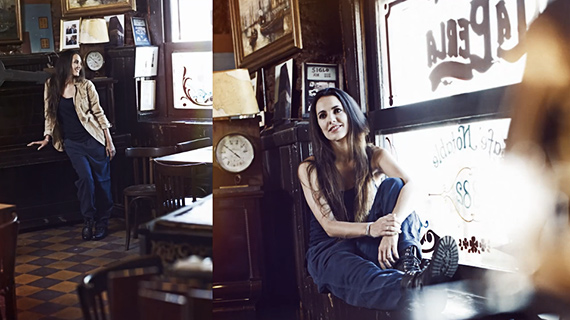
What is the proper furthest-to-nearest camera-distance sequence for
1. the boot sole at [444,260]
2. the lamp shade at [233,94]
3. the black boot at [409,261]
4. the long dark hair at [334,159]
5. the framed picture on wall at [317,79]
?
the lamp shade at [233,94] → the framed picture on wall at [317,79] → the long dark hair at [334,159] → the black boot at [409,261] → the boot sole at [444,260]

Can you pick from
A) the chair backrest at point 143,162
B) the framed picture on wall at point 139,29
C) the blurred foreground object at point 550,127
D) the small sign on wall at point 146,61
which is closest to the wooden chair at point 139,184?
the chair backrest at point 143,162

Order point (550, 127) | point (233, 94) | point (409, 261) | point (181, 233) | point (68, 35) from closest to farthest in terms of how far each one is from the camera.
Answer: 1. point (550, 127)
2. point (68, 35)
3. point (181, 233)
4. point (409, 261)
5. point (233, 94)

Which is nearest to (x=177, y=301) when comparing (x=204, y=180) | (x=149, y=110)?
(x=204, y=180)

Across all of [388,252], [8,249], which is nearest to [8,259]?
[8,249]

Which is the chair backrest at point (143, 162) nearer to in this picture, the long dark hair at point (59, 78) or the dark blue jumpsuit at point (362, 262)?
the long dark hair at point (59, 78)

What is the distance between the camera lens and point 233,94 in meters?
2.68

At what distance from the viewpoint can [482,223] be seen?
1.77 metres

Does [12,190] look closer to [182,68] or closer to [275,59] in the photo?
[182,68]

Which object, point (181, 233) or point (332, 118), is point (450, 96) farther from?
point (181, 233)

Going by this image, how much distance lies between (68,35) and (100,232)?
62 cm

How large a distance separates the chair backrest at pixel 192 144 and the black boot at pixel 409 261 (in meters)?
0.83

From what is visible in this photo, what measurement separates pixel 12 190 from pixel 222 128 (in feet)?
3.69

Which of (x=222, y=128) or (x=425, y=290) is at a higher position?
(x=222, y=128)

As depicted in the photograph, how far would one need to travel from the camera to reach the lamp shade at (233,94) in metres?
2.67
